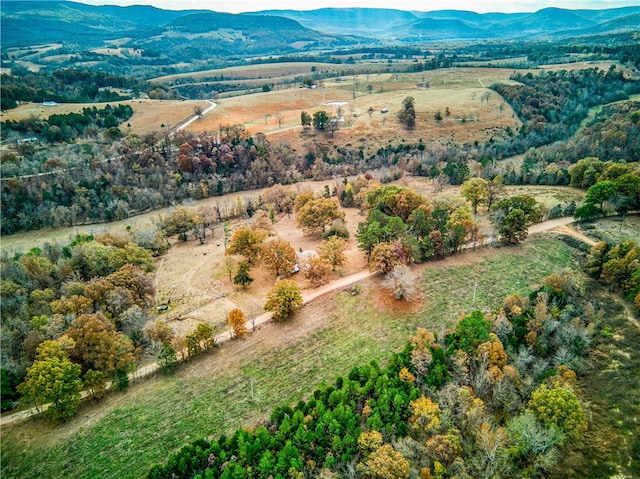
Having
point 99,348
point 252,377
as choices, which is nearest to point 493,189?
point 252,377

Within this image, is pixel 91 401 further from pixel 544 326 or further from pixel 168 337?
pixel 544 326

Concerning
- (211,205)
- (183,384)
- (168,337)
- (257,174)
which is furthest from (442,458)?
(257,174)

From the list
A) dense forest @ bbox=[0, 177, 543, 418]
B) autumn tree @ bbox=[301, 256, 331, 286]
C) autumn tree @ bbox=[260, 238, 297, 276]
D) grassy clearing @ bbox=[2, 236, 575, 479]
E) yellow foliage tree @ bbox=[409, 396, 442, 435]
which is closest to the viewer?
yellow foliage tree @ bbox=[409, 396, 442, 435]

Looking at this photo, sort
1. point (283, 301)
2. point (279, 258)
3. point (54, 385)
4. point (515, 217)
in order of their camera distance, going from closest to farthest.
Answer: point (54, 385), point (283, 301), point (279, 258), point (515, 217)

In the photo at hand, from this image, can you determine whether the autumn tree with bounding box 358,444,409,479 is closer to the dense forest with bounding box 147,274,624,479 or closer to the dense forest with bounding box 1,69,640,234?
the dense forest with bounding box 147,274,624,479

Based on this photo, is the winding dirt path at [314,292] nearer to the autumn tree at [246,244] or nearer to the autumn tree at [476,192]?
the autumn tree at [476,192]

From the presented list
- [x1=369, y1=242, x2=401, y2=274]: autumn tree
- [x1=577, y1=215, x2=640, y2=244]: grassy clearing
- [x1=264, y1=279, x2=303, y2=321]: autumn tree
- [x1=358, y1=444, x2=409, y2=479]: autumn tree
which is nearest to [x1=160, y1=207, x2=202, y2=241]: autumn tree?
[x1=264, y1=279, x2=303, y2=321]: autumn tree

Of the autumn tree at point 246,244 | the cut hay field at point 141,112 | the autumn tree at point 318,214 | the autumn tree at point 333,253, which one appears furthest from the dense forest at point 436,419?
the cut hay field at point 141,112

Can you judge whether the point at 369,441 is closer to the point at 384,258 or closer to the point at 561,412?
the point at 561,412
